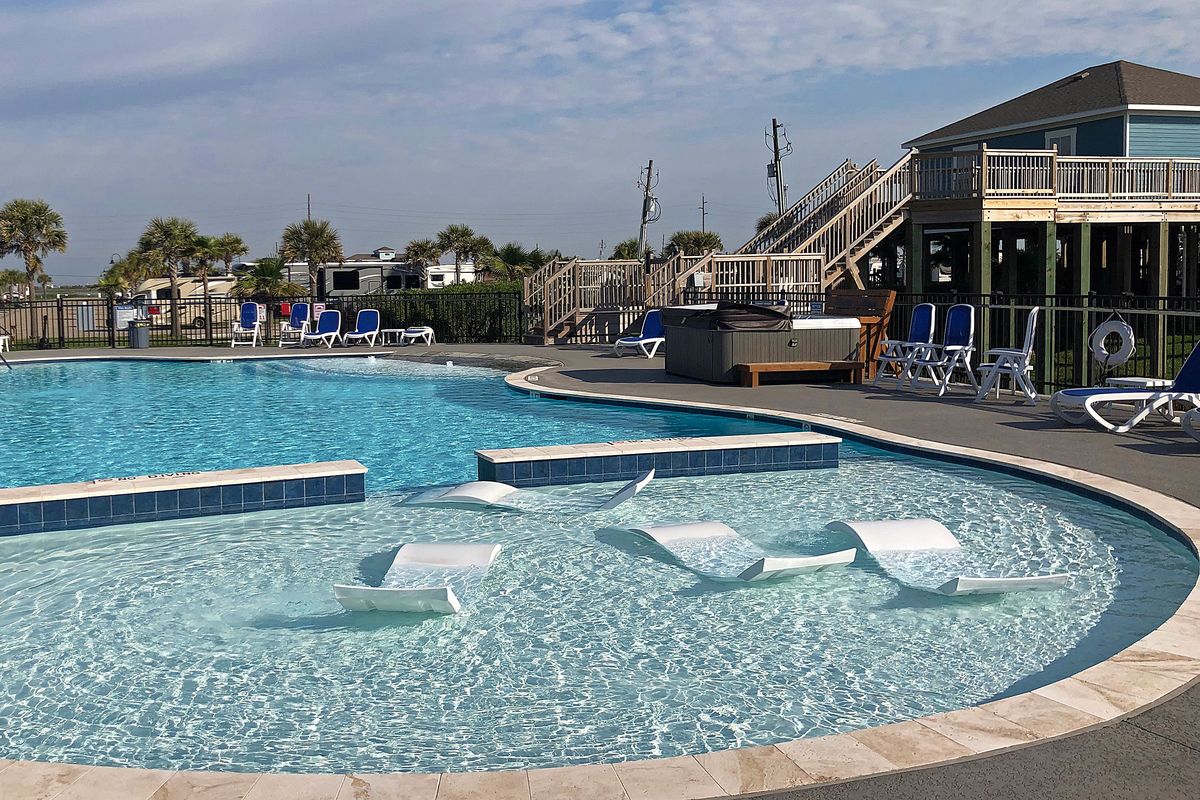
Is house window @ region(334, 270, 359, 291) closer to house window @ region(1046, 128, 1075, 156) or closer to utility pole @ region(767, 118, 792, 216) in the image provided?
utility pole @ region(767, 118, 792, 216)

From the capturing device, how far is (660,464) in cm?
877

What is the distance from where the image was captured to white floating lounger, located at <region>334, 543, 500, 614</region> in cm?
544

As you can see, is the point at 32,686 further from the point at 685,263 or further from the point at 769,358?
the point at 685,263

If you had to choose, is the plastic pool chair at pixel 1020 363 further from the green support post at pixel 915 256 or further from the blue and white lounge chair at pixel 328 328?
the blue and white lounge chair at pixel 328 328

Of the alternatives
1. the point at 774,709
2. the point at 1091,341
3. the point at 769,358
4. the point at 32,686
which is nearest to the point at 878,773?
the point at 774,709

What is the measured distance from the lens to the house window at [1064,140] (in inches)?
1128

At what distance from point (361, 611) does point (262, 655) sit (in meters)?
0.61

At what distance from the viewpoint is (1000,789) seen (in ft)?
10.2

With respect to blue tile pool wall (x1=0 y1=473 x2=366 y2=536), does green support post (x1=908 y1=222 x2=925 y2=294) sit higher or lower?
higher

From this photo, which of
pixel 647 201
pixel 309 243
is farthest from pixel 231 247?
pixel 647 201

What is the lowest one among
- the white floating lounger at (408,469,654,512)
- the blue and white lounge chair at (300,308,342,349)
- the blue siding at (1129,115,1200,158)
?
the white floating lounger at (408,469,654,512)

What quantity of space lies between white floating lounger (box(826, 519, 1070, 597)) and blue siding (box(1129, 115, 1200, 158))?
78.4 ft

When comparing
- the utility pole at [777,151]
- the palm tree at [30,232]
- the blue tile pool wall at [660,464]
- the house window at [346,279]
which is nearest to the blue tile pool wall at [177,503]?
the blue tile pool wall at [660,464]

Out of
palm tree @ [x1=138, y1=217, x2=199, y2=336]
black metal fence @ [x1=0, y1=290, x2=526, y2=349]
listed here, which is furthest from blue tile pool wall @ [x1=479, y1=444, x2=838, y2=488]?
palm tree @ [x1=138, y1=217, x2=199, y2=336]
